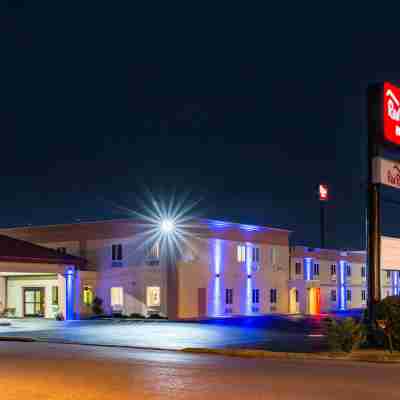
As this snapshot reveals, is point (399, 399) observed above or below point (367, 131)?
below

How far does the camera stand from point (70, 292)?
44875 millimetres

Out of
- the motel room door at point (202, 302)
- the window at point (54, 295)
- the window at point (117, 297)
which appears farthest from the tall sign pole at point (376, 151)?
the window at point (54, 295)

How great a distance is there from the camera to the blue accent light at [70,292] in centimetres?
4472

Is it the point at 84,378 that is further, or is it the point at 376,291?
the point at 376,291

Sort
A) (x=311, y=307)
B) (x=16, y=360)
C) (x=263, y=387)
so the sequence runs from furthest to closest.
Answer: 1. (x=311, y=307)
2. (x=16, y=360)
3. (x=263, y=387)

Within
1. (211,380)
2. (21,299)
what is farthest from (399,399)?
(21,299)

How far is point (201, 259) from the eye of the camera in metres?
49.2

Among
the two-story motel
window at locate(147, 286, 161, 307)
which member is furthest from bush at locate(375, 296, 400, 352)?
window at locate(147, 286, 161, 307)

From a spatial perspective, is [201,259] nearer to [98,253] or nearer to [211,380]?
[98,253]

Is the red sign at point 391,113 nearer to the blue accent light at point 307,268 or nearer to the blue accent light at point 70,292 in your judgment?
the blue accent light at point 70,292

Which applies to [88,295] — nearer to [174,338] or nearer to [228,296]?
[228,296]

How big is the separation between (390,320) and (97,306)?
2946 cm

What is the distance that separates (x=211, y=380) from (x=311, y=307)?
49.0 m

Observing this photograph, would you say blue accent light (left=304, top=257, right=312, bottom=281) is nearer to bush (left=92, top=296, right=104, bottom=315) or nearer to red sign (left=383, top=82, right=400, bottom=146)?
bush (left=92, top=296, right=104, bottom=315)
